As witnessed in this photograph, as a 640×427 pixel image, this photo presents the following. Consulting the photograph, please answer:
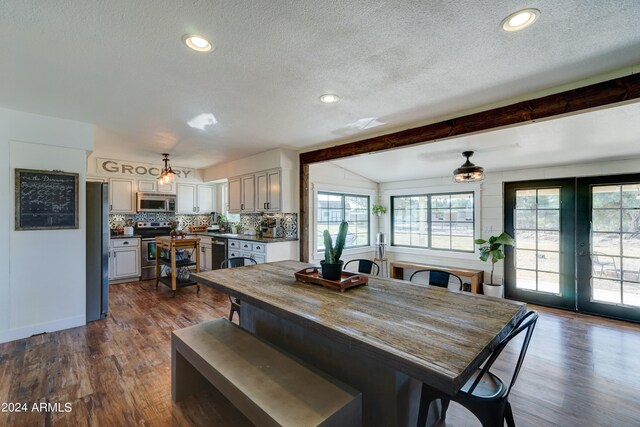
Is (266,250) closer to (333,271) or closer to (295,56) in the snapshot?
(333,271)

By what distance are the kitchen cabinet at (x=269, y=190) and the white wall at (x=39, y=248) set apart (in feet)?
7.87

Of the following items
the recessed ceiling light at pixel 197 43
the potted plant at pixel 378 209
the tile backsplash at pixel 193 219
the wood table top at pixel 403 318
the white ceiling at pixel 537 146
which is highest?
the recessed ceiling light at pixel 197 43

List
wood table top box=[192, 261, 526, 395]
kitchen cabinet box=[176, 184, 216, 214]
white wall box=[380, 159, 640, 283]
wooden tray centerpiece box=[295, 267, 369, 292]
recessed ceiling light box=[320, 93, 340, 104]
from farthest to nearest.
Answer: kitchen cabinet box=[176, 184, 216, 214] → white wall box=[380, 159, 640, 283] → recessed ceiling light box=[320, 93, 340, 104] → wooden tray centerpiece box=[295, 267, 369, 292] → wood table top box=[192, 261, 526, 395]

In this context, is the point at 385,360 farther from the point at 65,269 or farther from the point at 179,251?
the point at 179,251

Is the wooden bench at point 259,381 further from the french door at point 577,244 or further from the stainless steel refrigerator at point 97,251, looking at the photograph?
the french door at point 577,244

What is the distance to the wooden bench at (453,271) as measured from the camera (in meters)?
4.52

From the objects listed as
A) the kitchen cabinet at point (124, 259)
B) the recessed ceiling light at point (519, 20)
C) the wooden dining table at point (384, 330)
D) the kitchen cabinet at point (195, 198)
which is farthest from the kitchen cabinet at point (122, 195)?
the recessed ceiling light at point (519, 20)

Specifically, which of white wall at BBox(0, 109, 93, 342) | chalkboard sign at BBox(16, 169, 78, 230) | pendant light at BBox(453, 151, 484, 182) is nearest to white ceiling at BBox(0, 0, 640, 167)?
white wall at BBox(0, 109, 93, 342)

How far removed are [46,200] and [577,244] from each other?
675 cm

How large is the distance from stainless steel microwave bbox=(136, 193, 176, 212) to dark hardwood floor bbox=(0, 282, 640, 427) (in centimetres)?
277

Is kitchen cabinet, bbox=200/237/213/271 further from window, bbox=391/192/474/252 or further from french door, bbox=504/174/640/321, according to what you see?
french door, bbox=504/174/640/321

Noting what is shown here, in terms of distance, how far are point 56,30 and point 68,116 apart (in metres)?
1.90

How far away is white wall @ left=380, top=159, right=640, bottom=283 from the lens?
378 cm

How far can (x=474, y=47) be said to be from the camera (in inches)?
71.8
